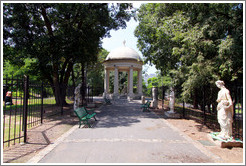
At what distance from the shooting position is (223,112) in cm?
542

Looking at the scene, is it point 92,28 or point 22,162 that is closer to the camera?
point 22,162

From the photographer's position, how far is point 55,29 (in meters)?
14.5

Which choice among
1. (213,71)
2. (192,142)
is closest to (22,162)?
(192,142)

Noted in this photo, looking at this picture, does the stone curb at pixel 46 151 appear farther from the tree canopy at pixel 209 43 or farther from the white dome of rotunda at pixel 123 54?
the white dome of rotunda at pixel 123 54

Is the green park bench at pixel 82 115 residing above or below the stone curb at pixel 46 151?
above

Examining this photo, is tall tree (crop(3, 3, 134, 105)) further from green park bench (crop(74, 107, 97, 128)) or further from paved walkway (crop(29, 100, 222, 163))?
paved walkway (crop(29, 100, 222, 163))

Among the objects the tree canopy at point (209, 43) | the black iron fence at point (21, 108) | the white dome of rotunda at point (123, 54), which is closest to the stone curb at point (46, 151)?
the black iron fence at point (21, 108)

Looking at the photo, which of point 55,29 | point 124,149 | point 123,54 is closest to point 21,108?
point 124,149

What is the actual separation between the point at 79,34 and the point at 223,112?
35.8 ft

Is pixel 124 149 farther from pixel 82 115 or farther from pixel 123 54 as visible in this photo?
pixel 123 54

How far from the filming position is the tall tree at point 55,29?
11.3m

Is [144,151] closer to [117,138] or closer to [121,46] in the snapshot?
[117,138]

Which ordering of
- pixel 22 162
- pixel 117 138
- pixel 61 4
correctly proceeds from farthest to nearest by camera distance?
pixel 61 4 → pixel 117 138 → pixel 22 162

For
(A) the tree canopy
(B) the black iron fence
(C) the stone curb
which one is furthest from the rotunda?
(C) the stone curb
